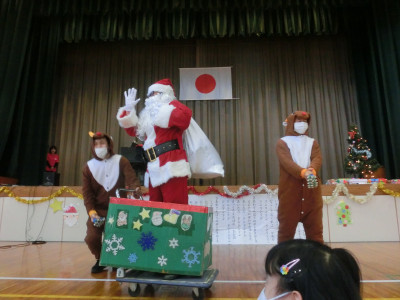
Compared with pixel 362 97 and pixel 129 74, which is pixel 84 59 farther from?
pixel 362 97

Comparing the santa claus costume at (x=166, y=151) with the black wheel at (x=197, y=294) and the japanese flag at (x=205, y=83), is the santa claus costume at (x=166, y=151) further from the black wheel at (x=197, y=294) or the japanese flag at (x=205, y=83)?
the japanese flag at (x=205, y=83)

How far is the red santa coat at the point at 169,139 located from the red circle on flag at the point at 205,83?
198 inches

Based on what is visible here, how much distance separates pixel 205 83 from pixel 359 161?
3.66m

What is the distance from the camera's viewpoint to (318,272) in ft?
2.02

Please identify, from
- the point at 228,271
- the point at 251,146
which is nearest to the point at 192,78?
the point at 251,146

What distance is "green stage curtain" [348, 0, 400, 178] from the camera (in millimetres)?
5461

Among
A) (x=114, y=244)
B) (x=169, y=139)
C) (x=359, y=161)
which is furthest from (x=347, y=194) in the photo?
(x=114, y=244)

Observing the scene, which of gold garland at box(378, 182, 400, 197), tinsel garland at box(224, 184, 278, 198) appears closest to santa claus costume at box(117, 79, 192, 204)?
tinsel garland at box(224, 184, 278, 198)

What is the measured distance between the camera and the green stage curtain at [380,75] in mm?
5461

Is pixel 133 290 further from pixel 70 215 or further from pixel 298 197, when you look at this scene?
pixel 70 215

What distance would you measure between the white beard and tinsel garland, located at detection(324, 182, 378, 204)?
2850 mm

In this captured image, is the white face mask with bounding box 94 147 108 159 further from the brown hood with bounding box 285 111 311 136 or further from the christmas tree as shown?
the christmas tree

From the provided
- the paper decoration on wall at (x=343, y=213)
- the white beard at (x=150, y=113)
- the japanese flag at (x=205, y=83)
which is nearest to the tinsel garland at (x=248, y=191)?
the paper decoration on wall at (x=343, y=213)

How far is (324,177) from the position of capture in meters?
6.61
